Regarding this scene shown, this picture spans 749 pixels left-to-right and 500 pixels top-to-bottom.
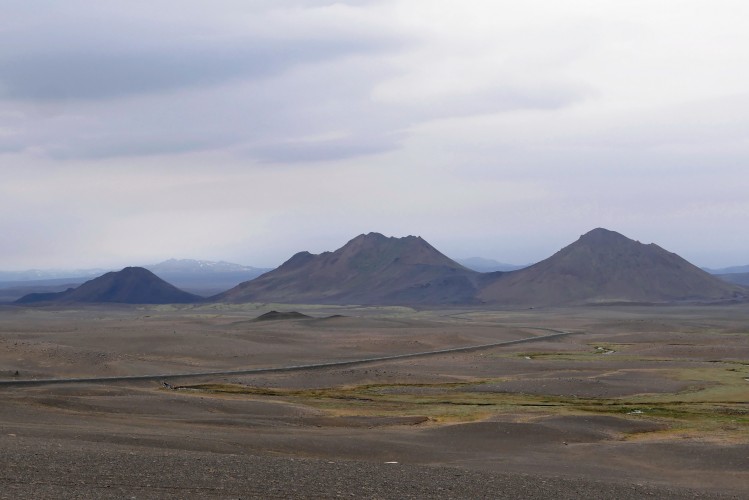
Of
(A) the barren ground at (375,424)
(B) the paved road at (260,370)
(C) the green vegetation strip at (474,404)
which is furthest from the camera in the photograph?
(B) the paved road at (260,370)

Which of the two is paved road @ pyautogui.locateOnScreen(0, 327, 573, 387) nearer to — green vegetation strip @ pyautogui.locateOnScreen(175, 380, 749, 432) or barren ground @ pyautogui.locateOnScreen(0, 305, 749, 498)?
barren ground @ pyautogui.locateOnScreen(0, 305, 749, 498)

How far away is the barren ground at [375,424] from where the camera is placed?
21.0 m

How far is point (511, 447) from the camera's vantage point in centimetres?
3088

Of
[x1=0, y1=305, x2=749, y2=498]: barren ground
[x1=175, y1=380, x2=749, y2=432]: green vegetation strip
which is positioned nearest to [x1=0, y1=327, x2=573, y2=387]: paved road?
[x1=0, y1=305, x2=749, y2=498]: barren ground

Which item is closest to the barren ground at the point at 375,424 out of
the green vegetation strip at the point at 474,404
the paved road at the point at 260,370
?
the green vegetation strip at the point at 474,404

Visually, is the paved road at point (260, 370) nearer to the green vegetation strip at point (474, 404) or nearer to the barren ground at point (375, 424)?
the barren ground at point (375, 424)

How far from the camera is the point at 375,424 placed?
3562 cm

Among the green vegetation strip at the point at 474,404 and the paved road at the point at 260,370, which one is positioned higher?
the paved road at the point at 260,370

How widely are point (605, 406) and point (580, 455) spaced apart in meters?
15.4

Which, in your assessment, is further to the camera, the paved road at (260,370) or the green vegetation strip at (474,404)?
the paved road at (260,370)

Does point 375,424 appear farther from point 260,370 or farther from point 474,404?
point 260,370

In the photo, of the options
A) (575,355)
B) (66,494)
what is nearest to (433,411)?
(66,494)

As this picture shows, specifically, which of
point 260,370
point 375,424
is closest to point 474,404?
point 375,424

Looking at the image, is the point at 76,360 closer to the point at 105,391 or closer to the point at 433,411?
the point at 105,391
